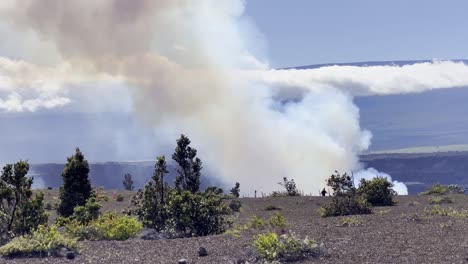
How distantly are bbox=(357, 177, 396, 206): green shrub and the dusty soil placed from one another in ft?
54.7

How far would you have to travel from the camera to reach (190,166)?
45.7 meters

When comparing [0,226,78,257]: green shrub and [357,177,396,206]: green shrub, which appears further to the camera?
[357,177,396,206]: green shrub

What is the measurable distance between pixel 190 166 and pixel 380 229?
16715mm

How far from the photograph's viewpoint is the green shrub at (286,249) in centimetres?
2531

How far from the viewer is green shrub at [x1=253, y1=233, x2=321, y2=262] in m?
25.3

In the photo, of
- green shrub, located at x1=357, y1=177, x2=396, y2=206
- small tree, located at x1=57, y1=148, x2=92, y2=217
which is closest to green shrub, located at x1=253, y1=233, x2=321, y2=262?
small tree, located at x1=57, y1=148, x2=92, y2=217

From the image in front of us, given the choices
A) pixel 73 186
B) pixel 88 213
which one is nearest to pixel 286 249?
pixel 88 213

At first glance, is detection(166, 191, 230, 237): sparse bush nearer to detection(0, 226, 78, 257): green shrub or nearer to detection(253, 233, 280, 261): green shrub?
detection(0, 226, 78, 257): green shrub

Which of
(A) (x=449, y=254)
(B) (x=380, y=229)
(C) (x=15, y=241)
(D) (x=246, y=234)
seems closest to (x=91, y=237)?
(C) (x=15, y=241)

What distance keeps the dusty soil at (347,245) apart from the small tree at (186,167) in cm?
1086

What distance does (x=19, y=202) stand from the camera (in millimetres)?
36781

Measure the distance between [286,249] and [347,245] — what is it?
309 centimetres

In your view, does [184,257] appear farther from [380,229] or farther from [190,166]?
[190,166]

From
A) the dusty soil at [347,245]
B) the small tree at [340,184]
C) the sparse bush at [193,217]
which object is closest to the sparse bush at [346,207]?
the small tree at [340,184]
